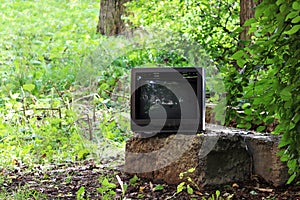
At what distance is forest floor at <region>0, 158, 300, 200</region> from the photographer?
3049 mm

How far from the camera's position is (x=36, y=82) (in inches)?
231

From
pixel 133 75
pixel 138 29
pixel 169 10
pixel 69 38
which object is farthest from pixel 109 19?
pixel 133 75

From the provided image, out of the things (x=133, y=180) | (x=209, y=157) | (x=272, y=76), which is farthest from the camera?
(x=133, y=180)

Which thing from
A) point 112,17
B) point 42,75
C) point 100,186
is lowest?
point 100,186

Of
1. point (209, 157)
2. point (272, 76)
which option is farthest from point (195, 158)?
point (272, 76)

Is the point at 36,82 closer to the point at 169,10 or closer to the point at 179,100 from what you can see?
the point at 169,10

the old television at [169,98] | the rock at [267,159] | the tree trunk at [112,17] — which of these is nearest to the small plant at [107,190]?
the old television at [169,98]

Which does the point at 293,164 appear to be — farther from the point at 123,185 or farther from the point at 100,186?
the point at 100,186

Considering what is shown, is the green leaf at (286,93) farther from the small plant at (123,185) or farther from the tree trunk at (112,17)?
the tree trunk at (112,17)

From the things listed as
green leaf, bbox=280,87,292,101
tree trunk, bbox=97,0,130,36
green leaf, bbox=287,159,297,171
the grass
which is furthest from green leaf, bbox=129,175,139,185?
tree trunk, bbox=97,0,130,36

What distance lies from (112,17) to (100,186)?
4.69 m

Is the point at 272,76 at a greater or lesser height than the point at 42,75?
greater

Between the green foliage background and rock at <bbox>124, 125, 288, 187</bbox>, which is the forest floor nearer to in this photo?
rock at <bbox>124, 125, 288, 187</bbox>

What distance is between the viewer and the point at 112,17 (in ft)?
25.0
